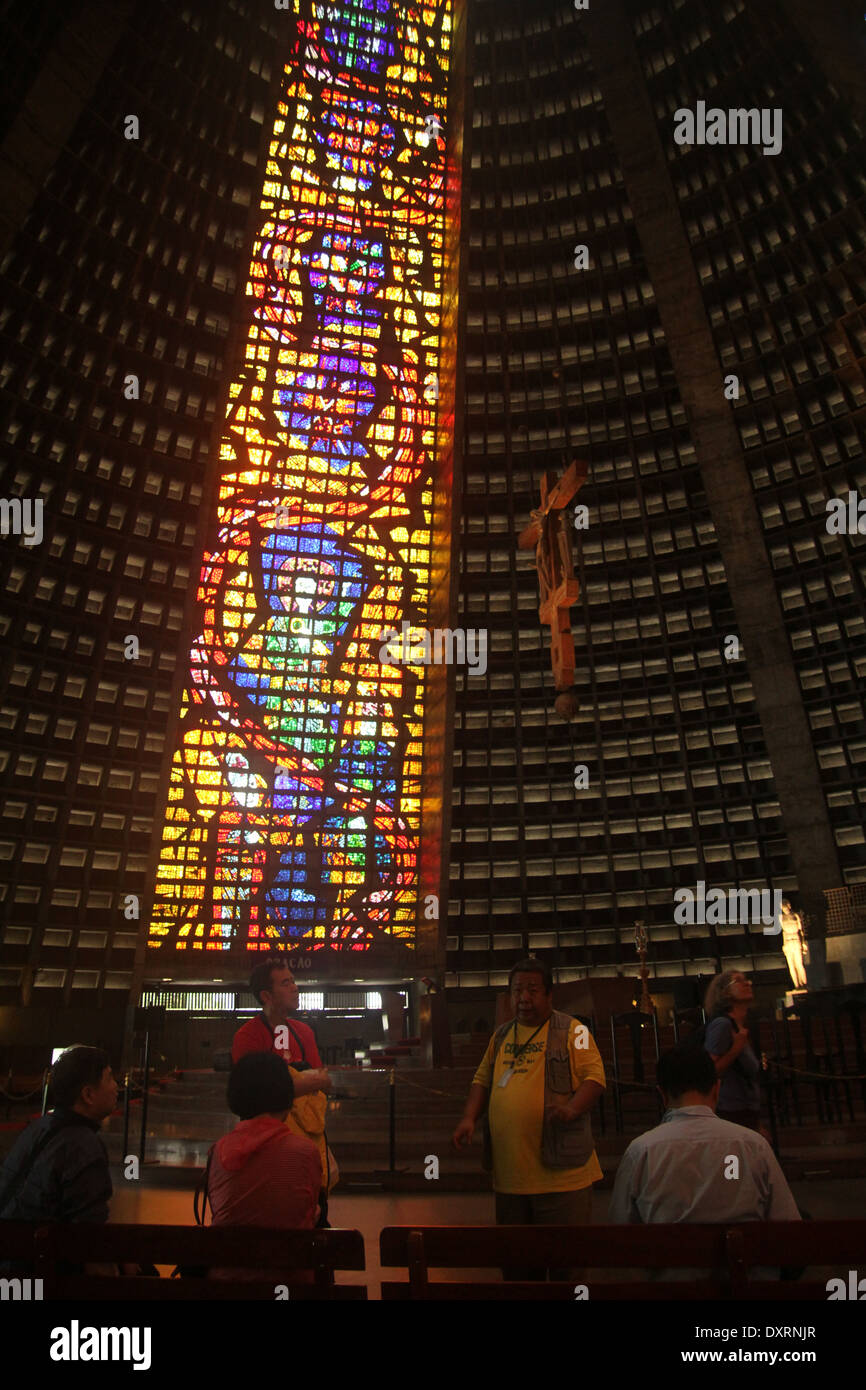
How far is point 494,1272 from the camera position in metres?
4.22

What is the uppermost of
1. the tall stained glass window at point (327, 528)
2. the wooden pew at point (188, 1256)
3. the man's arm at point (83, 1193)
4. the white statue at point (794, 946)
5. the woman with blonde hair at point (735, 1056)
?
the tall stained glass window at point (327, 528)

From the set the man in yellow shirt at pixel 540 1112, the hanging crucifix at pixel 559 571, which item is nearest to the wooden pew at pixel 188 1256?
the man in yellow shirt at pixel 540 1112

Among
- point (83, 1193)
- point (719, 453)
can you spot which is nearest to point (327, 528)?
point (719, 453)

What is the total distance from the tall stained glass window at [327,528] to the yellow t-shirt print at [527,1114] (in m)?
17.5

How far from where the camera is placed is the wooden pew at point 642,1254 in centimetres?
221

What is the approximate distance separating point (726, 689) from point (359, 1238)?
1930 cm

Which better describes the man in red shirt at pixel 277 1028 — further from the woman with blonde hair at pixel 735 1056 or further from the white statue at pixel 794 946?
the white statue at pixel 794 946

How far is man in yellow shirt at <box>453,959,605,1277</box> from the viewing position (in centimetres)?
333

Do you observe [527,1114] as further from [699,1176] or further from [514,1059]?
[699,1176]

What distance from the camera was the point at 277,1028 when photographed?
3820 millimetres

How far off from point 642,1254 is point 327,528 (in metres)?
22.1

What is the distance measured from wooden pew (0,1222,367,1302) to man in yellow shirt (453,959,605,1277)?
110 cm
